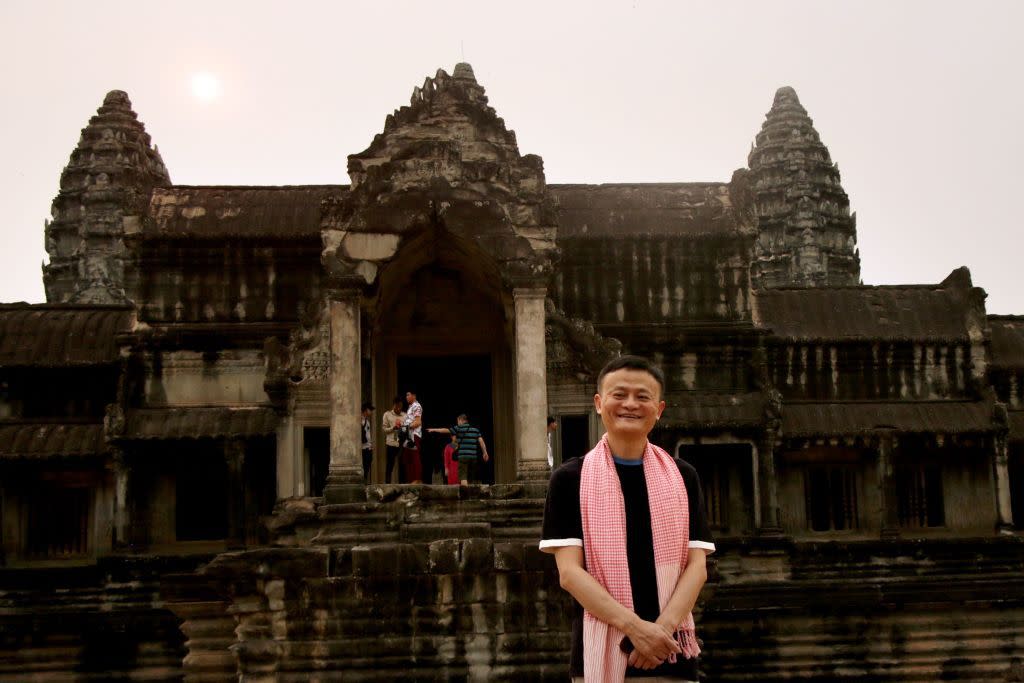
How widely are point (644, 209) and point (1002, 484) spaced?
7.74 meters

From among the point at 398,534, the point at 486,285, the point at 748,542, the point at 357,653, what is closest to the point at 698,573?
the point at 357,653

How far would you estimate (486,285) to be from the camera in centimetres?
1655

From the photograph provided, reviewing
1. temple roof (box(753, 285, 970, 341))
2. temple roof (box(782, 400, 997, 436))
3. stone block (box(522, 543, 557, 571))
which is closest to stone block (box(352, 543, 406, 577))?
stone block (box(522, 543, 557, 571))

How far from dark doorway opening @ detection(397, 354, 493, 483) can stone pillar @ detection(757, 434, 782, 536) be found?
501 centimetres

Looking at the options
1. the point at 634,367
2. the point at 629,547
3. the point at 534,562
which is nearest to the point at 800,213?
the point at 534,562

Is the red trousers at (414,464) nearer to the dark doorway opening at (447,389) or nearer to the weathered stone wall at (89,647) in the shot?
the dark doorway opening at (447,389)

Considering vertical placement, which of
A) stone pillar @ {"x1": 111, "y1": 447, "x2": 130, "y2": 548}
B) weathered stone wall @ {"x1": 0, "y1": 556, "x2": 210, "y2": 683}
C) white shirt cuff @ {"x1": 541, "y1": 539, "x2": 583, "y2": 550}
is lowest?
weathered stone wall @ {"x1": 0, "y1": 556, "x2": 210, "y2": 683}

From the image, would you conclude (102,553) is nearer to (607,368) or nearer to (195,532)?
(195,532)

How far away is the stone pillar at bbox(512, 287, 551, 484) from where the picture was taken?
1379cm

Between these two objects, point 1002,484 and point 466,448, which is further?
point 1002,484

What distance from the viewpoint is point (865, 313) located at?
2189cm

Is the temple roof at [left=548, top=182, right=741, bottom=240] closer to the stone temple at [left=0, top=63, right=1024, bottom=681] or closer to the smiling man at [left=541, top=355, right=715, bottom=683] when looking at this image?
the stone temple at [left=0, top=63, right=1024, bottom=681]

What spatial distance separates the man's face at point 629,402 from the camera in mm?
5320

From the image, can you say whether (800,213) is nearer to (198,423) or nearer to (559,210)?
(559,210)
